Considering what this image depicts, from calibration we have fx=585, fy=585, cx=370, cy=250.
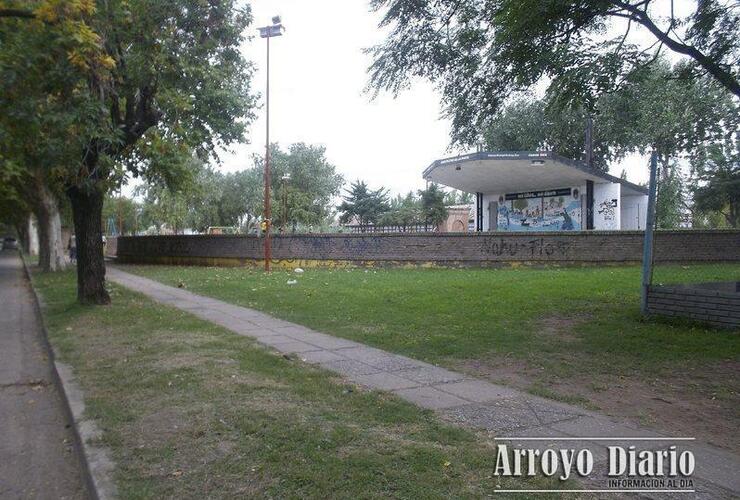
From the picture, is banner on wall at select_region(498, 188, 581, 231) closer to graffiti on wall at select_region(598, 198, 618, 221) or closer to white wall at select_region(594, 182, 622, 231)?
white wall at select_region(594, 182, 622, 231)

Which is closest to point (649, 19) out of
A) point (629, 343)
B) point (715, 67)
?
point (715, 67)

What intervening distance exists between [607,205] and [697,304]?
1796 cm

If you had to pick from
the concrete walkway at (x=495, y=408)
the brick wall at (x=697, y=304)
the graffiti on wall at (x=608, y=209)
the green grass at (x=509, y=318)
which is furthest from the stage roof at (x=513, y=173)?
the concrete walkway at (x=495, y=408)

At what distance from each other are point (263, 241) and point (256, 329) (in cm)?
1642

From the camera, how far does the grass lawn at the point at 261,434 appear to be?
356 cm

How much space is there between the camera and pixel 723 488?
3389 millimetres

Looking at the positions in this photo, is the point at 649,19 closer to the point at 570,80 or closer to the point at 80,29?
the point at 570,80

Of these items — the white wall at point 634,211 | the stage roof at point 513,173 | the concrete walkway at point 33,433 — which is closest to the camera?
the concrete walkway at point 33,433

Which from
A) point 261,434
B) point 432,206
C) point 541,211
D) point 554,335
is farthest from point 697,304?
point 432,206

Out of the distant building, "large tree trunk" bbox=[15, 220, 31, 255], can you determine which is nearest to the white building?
the distant building

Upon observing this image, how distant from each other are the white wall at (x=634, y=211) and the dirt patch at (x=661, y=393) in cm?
2513

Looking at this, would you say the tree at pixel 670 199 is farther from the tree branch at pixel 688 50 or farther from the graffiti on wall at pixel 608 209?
the tree branch at pixel 688 50

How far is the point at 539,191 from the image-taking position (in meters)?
27.6

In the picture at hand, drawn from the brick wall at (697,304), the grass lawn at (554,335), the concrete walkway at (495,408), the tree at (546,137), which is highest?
the tree at (546,137)
